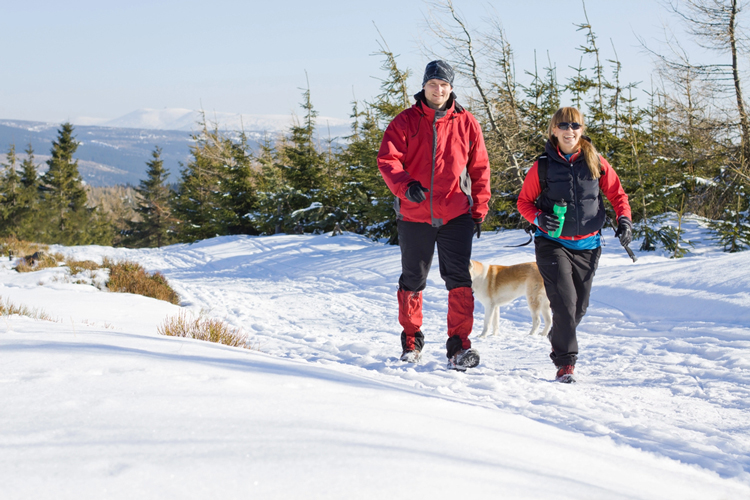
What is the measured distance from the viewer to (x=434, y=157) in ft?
11.7

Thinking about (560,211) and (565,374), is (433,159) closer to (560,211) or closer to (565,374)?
(560,211)

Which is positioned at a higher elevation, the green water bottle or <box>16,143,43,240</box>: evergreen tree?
the green water bottle

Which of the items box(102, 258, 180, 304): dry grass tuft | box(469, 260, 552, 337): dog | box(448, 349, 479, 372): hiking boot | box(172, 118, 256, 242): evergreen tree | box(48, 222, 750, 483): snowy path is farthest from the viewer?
box(172, 118, 256, 242): evergreen tree

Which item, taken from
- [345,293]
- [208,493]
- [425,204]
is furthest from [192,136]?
[208,493]

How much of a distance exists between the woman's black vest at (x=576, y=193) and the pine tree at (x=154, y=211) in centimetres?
4009

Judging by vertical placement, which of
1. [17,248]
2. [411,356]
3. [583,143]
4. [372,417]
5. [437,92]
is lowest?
[17,248]

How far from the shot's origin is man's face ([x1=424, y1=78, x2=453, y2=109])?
351 centimetres

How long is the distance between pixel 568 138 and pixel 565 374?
1.72 metres

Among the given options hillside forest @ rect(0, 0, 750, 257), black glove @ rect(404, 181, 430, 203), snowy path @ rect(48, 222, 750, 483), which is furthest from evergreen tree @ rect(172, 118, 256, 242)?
black glove @ rect(404, 181, 430, 203)

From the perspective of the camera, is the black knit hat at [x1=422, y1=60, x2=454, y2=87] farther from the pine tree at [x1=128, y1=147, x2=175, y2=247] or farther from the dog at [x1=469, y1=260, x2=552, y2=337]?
the pine tree at [x1=128, y1=147, x2=175, y2=247]

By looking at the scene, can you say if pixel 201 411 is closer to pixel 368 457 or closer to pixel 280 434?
pixel 280 434

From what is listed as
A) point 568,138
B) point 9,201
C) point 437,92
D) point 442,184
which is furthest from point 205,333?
point 9,201

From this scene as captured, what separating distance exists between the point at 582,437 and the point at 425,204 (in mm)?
1951

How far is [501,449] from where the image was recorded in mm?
1690
